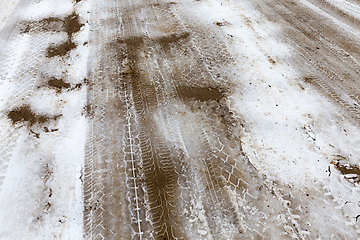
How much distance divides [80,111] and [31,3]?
6.14 metres

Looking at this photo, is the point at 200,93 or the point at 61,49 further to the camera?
the point at 61,49

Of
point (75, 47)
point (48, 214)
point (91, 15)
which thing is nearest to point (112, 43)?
point (75, 47)

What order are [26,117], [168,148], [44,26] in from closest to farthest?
[168,148], [26,117], [44,26]

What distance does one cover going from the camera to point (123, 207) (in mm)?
3766

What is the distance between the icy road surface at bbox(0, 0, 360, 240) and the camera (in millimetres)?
3678

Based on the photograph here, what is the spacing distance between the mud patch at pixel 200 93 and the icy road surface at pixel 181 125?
2 centimetres

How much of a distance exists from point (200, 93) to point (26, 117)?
12.9 ft

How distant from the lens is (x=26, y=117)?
16.3 feet

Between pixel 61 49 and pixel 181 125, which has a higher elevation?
pixel 61 49

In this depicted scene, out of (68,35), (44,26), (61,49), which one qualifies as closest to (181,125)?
(61,49)

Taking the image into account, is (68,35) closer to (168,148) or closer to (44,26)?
(44,26)

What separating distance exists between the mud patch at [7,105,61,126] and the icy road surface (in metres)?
0.03

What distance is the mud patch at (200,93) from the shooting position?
528cm

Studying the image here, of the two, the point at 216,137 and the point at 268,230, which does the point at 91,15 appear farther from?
the point at 268,230
